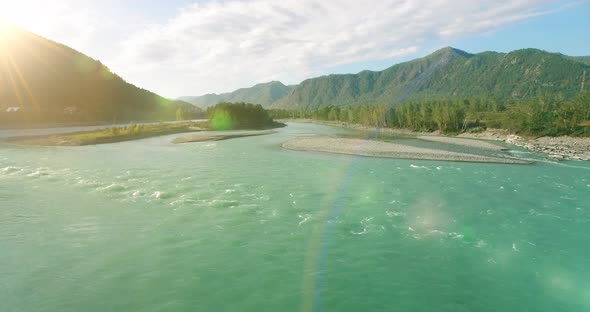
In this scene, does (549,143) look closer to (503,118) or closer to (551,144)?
(551,144)

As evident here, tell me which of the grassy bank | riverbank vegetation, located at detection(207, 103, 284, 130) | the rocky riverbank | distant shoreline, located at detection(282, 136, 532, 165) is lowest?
the rocky riverbank

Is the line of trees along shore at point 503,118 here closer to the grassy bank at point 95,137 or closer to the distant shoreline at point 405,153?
the distant shoreline at point 405,153

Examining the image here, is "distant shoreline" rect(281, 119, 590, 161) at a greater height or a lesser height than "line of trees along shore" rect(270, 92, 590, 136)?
lesser

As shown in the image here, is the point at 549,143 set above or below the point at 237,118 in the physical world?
below

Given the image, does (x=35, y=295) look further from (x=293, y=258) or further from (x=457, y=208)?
(x=457, y=208)

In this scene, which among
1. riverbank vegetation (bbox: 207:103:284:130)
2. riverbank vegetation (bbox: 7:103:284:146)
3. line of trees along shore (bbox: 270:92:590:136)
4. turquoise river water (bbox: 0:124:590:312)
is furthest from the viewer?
riverbank vegetation (bbox: 207:103:284:130)

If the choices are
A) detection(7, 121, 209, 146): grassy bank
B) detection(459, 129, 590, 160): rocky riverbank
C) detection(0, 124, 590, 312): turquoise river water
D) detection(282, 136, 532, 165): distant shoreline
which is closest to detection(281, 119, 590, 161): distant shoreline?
detection(459, 129, 590, 160): rocky riverbank

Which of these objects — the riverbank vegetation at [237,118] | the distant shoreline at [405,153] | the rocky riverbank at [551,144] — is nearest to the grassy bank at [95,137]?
the riverbank vegetation at [237,118]

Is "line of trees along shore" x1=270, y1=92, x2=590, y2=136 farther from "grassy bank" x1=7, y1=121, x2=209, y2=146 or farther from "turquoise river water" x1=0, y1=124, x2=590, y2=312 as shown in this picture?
"grassy bank" x1=7, y1=121, x2=209, y2=146

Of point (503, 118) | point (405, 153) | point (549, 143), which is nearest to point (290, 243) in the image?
point (405, 153)
